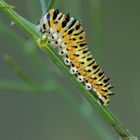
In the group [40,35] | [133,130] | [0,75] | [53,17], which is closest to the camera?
[40,35]

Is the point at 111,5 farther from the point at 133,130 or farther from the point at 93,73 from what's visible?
the point at 93,73

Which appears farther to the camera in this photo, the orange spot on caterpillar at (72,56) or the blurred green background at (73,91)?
the blurred green background at (73,91)

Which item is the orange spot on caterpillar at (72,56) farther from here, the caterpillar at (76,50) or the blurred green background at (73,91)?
the blurred green background at (73,91)

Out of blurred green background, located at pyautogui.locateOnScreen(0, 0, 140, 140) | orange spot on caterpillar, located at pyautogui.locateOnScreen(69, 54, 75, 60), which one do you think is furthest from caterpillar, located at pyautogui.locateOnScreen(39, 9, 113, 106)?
blurred green background, located at pyautogui.locateOnScreen(0, 0, 140, 140)

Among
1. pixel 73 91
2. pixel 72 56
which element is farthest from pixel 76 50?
pixel 73 91

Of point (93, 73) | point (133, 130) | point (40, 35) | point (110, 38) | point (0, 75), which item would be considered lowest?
point (40, 35)

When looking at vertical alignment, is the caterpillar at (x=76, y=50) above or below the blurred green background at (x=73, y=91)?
below

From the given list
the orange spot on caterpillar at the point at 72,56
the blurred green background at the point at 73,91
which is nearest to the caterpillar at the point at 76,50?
the orange spot on caterpillar at the point at 72,56

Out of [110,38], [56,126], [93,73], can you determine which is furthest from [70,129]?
[93,73]

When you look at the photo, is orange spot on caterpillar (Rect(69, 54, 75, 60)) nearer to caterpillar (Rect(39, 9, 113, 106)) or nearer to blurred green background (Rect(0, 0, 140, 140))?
caterpillar (Rect(39, 9, 113, 106))
